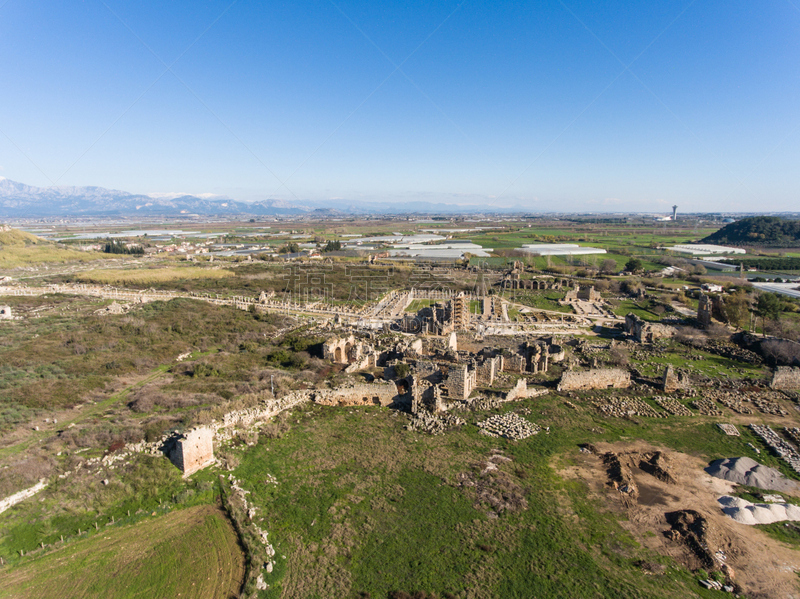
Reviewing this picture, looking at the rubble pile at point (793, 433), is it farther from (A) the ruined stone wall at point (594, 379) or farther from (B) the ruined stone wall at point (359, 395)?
(B) the ruined stone wall at point (359, 395)

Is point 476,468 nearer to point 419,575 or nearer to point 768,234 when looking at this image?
point 419,575

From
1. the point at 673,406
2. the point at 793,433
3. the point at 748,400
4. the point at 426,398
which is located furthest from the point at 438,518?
the point at 748,400

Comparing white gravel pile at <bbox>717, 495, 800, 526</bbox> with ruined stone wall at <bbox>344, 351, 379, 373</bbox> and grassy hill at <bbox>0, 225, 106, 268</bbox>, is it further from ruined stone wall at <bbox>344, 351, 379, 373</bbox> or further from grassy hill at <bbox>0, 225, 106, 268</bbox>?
grassy hill at <bbox>0, 225, 106, 268</bbox>

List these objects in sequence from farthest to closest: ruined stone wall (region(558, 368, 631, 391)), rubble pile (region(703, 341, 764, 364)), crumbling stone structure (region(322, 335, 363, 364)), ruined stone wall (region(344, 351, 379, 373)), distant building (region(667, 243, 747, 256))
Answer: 1. distant building (region(667, 243, 747, 256))
2. rubble pile (region(703, 341, 764, 364))
3. crumbling stone structure (region(322, 335, 363, 364))
4. ruined stone wall (region(344, 351, 379, 373))
5. ruined stone wall (region(558, 368, 631, 391))

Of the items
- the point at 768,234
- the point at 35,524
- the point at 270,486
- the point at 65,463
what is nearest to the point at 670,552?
the point at 270,486

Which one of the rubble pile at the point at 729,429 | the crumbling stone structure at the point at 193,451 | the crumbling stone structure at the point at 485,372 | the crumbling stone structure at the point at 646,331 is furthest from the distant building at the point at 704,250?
the crumbling stone structure at the point at 193,451

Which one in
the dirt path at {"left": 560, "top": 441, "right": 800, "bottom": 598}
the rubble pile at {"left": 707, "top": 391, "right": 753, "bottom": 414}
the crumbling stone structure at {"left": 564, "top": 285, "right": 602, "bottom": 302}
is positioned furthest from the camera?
the crumbling stone structure at {"left": 564, "top": 285, "right": 602, "bottom": 302}

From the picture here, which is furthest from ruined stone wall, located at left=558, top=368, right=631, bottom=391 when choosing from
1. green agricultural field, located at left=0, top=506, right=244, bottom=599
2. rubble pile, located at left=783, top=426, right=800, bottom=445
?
green agricultural field, located at left=0, top=506, right=244, bottom=599
